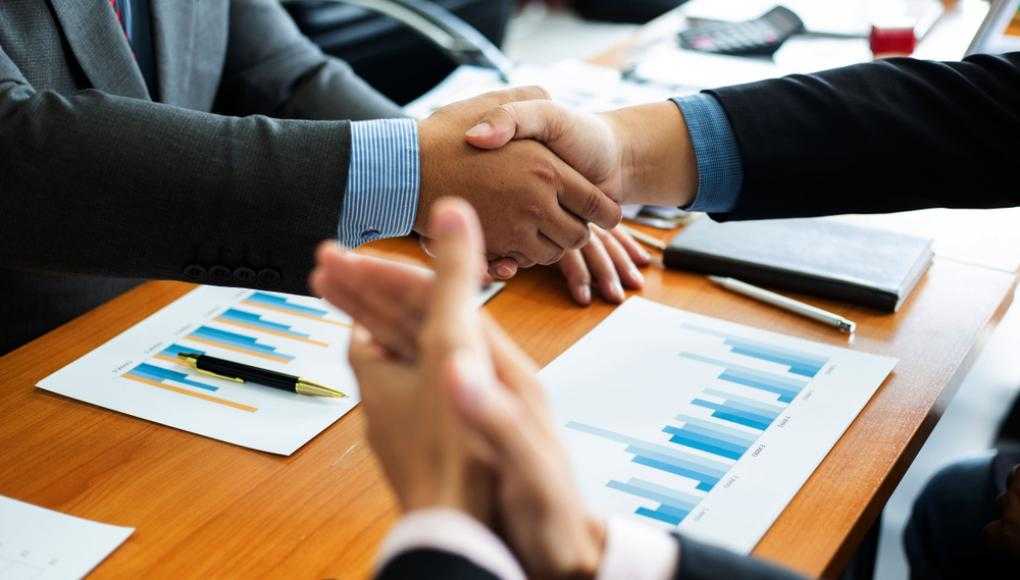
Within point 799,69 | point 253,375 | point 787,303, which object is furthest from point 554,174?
point 799,69

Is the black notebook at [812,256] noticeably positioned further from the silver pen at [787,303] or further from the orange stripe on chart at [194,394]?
the orange stripe on chart at [194,394]

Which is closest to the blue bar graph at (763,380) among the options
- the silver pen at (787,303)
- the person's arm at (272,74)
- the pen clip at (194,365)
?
the silver pen at (787,303)

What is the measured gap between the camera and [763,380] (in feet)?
3.51

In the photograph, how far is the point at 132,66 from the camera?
1.35 meters

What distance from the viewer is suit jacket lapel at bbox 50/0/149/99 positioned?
1283 millimetres

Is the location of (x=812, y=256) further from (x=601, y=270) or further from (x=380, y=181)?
(x=380, y=181)

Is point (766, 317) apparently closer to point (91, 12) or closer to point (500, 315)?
point (500, 315)

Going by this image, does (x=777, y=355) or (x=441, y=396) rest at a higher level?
(x=441, y=396)

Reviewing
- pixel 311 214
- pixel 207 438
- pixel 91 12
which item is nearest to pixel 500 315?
pixel 311 214

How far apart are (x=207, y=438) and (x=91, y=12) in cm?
61

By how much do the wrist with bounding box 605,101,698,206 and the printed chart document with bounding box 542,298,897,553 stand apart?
0.54 feet

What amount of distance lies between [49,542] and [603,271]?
2.14 ft

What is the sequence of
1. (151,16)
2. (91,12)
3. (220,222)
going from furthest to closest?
(151,16)
(91,12)
(220,222)

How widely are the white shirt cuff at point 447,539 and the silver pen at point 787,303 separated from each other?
2.25 ft
